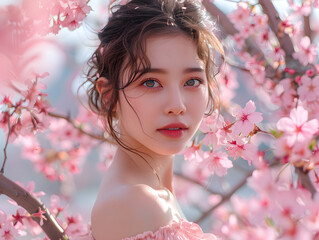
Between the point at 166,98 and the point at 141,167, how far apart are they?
23cm

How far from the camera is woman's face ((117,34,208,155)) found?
115cm

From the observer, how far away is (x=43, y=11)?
146cm

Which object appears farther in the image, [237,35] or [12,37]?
[237,35]

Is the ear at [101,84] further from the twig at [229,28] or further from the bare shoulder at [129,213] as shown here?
the twig at [229,28]

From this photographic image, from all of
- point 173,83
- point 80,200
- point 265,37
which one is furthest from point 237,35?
point 80,200

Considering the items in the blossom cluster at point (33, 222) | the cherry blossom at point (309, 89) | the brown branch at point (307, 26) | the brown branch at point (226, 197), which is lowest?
the brown branch at point (226, 197)

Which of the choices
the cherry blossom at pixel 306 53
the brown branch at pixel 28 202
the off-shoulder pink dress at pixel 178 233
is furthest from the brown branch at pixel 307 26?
the brown branch at pixel 28 202

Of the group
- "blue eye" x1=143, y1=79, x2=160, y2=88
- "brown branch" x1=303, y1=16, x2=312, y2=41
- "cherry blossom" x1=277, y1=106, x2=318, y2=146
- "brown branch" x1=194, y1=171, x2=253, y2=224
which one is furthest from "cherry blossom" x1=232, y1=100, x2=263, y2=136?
"brown branch" x1=194, y1=171, x2=253, y2=224

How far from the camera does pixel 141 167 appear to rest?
49.0 inches

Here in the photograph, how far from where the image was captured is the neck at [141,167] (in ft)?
3.93

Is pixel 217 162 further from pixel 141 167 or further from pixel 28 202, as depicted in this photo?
pixel 28 202

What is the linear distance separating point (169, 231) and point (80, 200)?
4164 millimetres

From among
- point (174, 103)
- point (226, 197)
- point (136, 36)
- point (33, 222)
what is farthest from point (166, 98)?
point (226, 197)

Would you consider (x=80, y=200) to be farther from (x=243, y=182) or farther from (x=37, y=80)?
(x=37, y=80)
